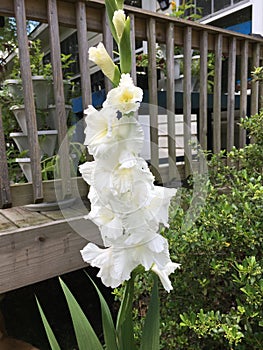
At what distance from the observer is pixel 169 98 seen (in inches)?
73.4

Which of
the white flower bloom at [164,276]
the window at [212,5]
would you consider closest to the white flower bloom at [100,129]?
the white flower bloom at [164,276]

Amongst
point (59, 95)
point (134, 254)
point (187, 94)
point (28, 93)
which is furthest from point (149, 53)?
point (134, 254)

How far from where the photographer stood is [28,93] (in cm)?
141

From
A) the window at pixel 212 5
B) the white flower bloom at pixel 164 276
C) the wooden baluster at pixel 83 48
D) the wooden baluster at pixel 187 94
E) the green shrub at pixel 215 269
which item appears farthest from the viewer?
the window at pixel 212 5

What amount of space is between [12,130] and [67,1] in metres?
1.11

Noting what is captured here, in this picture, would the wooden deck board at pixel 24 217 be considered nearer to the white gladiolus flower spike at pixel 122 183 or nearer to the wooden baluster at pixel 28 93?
the wooden baluster at pixel 28 93

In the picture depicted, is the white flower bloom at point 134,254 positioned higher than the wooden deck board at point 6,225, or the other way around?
the white flower bloom at point 134,254

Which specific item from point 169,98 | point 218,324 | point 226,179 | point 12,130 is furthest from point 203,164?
point 12,130

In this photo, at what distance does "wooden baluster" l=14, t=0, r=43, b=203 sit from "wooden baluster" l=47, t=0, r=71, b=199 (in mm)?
118

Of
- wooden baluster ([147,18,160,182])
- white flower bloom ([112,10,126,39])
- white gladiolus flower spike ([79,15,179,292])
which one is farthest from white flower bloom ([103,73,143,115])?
wooden baluster ([147,18,160,182])

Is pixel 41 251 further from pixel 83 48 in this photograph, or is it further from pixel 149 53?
pixel 149 53

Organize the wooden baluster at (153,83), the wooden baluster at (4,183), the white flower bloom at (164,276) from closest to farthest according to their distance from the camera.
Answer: the white flower bloom at (164,276) → the wooden baluster at (4,183) → the wooden baluster at (153,83)

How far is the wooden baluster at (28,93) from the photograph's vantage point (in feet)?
4.47

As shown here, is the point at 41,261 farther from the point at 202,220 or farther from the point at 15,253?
the point at 202,220
